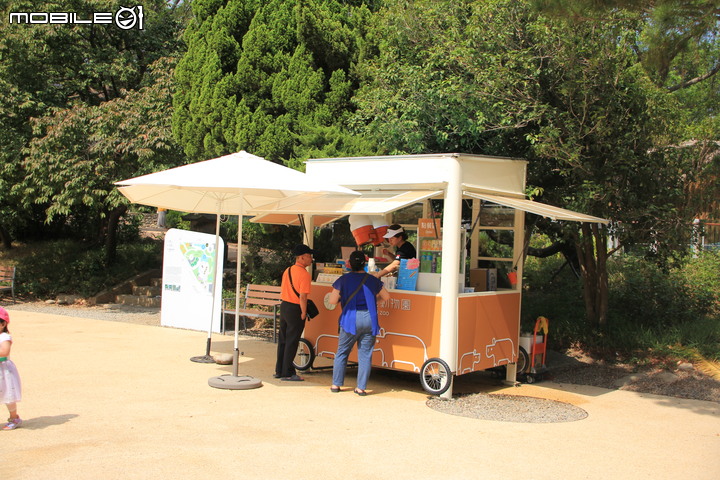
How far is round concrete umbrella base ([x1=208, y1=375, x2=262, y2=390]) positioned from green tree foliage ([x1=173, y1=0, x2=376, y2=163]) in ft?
18.5

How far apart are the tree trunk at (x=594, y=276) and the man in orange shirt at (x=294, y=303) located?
14.0 ft

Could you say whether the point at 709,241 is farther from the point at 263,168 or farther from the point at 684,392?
the point at 263,168

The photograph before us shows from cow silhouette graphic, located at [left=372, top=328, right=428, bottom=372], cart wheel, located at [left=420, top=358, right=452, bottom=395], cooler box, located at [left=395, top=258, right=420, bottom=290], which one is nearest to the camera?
cart wheel, located at [left=420, top=358, right=452, bottom=395]

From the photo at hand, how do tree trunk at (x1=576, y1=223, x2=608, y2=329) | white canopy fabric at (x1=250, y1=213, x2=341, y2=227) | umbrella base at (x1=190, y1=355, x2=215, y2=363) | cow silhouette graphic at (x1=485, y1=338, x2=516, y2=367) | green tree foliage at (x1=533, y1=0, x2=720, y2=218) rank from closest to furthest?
green tree foliage at (x1=533, y1=0, x2=720, y2=218), cow silhouette graphic at (x1=485, y1=338, x2=516, y2=367), umbrella base at (x1=190, y1=355, x2=215, y2=363), white canopy fabric at (x1=250, y1=213, x2=341, y2=227), tree trunk at (x1=576, y1=223, x2=608, y2=329)

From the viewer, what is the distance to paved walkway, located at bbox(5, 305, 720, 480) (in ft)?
17.6

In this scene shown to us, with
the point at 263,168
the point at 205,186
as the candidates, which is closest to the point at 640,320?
the point at 263,168

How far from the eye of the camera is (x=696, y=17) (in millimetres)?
7875

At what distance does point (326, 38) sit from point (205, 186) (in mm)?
7001

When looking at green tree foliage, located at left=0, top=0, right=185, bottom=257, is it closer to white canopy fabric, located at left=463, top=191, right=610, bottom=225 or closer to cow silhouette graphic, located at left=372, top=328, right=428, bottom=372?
cow silhouette graphic, located at left=372, top=328, right=428, bottom=372

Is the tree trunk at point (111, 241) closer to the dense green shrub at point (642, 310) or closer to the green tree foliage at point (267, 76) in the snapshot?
the green tree foliage at point (267, 76)

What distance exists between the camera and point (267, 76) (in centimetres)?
1384

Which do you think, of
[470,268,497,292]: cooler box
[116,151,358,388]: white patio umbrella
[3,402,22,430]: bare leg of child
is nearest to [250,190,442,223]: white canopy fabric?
[116,151,358,388]: white patio umbrella

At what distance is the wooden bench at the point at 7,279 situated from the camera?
16.7m

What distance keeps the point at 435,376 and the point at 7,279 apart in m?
13.0
